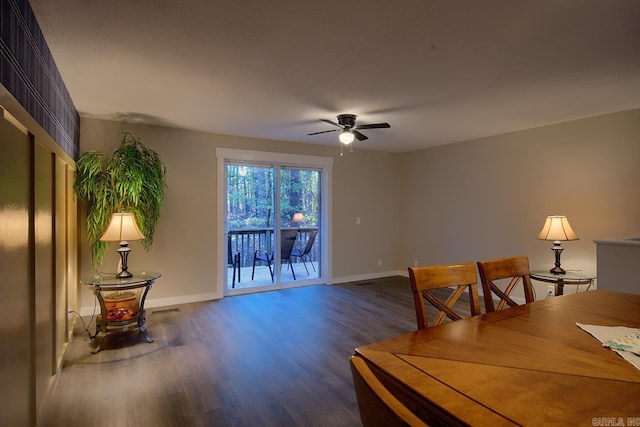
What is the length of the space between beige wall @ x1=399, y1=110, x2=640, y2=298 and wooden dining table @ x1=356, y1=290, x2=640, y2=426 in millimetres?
2949

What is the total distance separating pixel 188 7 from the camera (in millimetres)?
1808

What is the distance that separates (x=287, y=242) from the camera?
5477 millimetres

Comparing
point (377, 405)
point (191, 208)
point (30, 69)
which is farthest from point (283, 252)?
point (377, 405)

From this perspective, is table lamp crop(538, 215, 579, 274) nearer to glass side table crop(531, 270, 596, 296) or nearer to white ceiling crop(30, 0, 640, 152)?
glass side table crop(531, 270, 596, 296)

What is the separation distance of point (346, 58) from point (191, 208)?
3.12m

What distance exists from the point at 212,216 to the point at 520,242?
4224mm

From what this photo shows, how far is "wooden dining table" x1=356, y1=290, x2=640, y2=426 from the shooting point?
32.9 inches

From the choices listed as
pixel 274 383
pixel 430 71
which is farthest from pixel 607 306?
pixel 274 383

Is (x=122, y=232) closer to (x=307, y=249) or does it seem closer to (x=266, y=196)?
(x=266, y=196)

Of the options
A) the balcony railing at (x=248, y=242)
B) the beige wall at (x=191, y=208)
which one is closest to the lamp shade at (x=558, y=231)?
the beige wall at (x=191, y=208)

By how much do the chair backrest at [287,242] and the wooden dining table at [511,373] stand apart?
4085 mm

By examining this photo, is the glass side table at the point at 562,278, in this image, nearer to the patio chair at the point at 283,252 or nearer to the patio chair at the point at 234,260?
the patio chair at the point at 283,252

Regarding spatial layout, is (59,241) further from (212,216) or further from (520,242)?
(520,242)

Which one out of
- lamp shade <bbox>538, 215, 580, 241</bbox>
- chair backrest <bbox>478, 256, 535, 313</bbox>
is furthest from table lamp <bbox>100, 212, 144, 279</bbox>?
lamp shade <bbox>538, 215, 580, 241</bbox>
